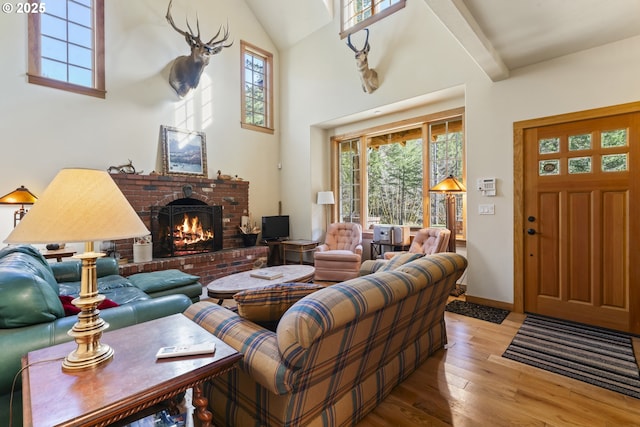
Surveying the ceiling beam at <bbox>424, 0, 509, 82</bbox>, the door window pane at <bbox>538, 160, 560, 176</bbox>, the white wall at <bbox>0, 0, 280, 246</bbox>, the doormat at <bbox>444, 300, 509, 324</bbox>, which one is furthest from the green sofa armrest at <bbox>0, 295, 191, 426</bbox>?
the door window pane at <bbox>538, 160, 560, 176</bbox>

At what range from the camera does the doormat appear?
3.25 m

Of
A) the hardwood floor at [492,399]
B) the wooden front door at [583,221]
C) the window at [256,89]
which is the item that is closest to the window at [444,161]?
the wooden front door at [583,221]

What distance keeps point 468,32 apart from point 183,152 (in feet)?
13.8

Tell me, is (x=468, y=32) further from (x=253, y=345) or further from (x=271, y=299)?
(x=253, y=345)

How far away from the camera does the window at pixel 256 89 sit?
5.79 meters

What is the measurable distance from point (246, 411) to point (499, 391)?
162 cm

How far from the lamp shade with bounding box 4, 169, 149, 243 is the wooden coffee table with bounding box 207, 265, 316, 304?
1.80m

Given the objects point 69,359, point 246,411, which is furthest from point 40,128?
point 246,411

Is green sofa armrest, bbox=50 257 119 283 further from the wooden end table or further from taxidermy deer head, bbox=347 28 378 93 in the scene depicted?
taxidermy deer head, bbox=347 28 378 93

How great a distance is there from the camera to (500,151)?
11.6ft

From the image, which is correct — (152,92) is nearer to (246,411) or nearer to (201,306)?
(201,306)

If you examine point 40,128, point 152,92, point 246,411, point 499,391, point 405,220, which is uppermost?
point 152,92

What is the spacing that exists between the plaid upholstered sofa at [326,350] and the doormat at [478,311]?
161cm

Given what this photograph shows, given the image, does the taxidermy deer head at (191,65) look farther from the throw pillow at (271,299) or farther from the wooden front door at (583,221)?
the wooden front door at (583,221)
